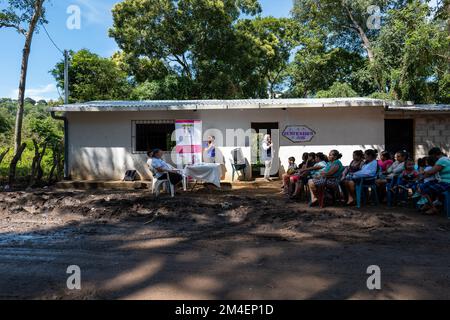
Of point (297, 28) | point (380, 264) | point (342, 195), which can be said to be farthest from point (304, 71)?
point (380, 264)

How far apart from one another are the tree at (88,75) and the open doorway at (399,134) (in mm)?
13284

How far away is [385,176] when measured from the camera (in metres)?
7.38

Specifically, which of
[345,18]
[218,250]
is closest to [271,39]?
[345,18]

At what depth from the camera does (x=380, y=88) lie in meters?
17.6

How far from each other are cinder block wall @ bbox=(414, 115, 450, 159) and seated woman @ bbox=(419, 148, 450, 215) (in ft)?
17.3

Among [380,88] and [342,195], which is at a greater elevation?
[380,88]

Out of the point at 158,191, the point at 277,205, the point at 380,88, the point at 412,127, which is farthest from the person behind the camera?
the point at 380,88

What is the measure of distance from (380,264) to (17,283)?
3.71 m

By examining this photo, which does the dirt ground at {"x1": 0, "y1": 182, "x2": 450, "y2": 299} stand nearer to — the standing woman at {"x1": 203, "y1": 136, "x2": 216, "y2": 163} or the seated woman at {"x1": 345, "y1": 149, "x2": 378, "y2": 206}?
the seated woman at {"x1": 345, "y1": 149, "x2": 378, "y2": 206}

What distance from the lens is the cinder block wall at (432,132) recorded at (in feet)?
35.9

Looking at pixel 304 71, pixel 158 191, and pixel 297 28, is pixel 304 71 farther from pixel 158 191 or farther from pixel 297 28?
pixel 158 191

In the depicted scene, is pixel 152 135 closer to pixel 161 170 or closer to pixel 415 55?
pixel 161 170

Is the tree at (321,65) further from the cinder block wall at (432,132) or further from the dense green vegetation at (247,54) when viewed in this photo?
the cinder block wall at (432,132)
